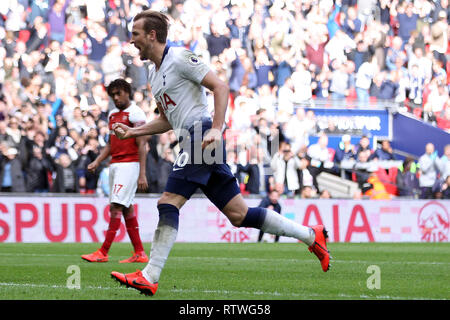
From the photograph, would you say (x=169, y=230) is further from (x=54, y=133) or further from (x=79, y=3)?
(x=79, y=3)

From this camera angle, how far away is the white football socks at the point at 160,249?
693 centimetres

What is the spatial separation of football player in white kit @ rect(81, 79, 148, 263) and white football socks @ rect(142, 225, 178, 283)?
4.22m

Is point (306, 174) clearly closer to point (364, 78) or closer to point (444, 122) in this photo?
point (364, 78)

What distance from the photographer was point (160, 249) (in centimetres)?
702

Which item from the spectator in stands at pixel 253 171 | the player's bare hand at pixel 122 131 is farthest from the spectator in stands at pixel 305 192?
the player's bare hand at pixel 122 131

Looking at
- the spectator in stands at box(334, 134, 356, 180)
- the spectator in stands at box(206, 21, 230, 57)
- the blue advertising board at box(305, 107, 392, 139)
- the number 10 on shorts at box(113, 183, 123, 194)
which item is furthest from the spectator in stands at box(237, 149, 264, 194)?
the number 10 on shorts at box(113, 183, 123, 194)

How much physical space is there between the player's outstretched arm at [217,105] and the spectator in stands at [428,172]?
47.8ft

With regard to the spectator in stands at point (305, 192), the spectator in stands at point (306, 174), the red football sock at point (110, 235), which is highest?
the spectator in stands at point (306, 174)

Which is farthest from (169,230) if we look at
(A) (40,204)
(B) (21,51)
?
(B) (21,51)

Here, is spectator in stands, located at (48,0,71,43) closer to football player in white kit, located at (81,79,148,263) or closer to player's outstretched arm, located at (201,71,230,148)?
football player in white kit, located at (81,79,148,263)

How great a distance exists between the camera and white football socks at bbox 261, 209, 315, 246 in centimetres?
752

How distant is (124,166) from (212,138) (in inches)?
196

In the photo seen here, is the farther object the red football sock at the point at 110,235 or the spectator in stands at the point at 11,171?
the spectator in stands at the point at 11,171

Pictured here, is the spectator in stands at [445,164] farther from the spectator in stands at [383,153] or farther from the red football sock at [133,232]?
the red football sock at [133,232]
